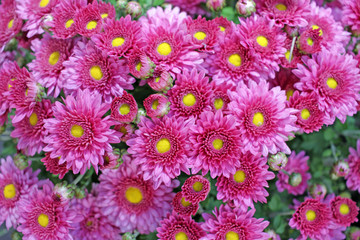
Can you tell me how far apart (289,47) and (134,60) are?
0.54m

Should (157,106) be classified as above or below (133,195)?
above

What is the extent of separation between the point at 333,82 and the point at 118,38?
0.71m

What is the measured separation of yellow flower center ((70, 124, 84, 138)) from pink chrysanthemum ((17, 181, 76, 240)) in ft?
0.79

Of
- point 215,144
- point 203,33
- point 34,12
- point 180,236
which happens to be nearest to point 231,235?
point 180,236

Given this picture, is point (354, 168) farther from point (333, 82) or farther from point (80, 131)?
point (80, 131)

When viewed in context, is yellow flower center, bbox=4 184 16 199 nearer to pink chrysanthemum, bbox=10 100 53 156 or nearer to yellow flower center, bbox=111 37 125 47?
pink chrysanthemum, bbox=10 100 53 156

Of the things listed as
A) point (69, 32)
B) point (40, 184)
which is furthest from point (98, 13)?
point (40, 184)

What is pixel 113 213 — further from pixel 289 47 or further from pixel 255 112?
pixel 289 47

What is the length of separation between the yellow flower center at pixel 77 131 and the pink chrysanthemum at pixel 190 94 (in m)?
0.27

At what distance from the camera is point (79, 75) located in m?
0.98

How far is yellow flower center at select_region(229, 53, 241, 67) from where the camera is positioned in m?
1.03

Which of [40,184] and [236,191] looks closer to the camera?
[236,191]

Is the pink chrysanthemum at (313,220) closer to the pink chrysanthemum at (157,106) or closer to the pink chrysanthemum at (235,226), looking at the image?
the pink chrysanthemum at (235,226)

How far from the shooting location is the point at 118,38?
0.98 m
